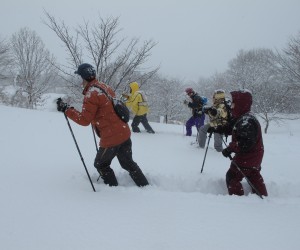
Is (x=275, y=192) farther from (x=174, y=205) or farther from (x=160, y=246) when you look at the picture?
(x=160, y=246)

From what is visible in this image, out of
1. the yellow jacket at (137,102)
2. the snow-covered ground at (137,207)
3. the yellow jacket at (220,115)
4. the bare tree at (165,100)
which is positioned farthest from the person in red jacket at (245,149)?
the bare tree at (165,100)

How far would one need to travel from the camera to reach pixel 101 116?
→ 164 inches

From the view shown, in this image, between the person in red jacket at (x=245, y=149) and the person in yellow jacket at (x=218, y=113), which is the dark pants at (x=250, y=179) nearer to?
the person in red jacket at (x=245, y=149)

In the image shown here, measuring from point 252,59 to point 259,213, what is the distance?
129 feet

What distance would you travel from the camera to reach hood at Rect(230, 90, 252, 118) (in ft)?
14.3

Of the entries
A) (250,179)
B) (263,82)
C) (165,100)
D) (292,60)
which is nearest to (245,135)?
(250,179)

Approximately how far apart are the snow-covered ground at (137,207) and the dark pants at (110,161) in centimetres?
22

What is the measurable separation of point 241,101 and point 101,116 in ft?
7.31

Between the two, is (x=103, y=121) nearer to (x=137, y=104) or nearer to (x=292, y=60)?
(x=137, y=104)

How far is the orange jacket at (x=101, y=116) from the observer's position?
→ 3.95m

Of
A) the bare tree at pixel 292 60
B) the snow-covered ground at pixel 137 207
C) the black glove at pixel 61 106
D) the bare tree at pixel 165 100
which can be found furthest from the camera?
the bare tree at pixel 165 100

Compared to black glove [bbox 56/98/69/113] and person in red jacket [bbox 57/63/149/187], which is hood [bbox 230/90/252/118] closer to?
person in red jacket [bbox 57/63/149/187]

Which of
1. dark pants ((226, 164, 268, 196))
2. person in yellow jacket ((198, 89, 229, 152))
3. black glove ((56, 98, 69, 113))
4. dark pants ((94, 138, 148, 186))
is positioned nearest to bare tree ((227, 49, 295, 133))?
person in yellow jacket ((198, 89, 229, 152))

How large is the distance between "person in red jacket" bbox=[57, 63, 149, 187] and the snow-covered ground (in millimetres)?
349
